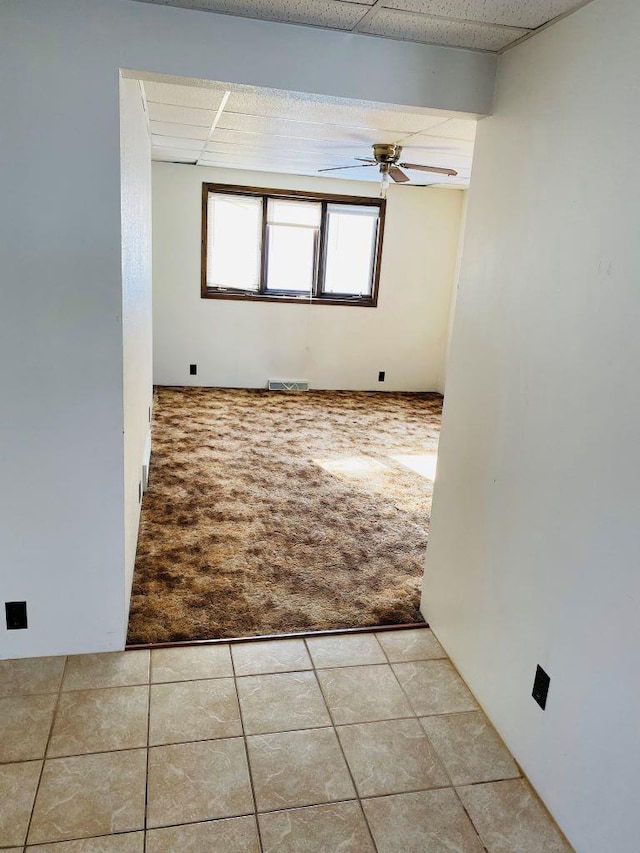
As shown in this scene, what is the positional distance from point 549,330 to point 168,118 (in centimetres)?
320

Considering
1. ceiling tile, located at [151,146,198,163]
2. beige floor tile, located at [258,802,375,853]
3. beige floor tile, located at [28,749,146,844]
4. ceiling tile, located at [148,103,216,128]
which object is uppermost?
ceiling tile, located at [151,146,198,163]

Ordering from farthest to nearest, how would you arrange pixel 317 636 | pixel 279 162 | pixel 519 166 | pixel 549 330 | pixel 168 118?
pixel 279 162 → pixel 168 118 → pixel 317 636 → pixel 519 166 → pixel 549 330

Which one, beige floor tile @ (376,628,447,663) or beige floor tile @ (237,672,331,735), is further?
beige floor tile @ (376,628,447,663)

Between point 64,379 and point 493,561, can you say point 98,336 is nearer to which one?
point 64,379

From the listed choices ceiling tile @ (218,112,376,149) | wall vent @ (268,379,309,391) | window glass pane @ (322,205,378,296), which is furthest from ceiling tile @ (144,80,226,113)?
wall vent @ (268,379,309,391)

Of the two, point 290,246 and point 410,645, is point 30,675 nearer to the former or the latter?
point 410,645

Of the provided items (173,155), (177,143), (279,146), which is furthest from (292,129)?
(173,155)

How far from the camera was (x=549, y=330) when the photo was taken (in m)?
1.80

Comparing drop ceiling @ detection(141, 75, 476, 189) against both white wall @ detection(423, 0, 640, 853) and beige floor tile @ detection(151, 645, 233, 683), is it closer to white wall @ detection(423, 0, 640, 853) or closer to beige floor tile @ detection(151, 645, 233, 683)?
white wall @ detection(423, 0, 640, 853)

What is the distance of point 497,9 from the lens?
68.4 inches

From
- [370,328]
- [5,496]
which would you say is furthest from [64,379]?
[370,328]

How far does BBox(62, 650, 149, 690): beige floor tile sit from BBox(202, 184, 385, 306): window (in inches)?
193

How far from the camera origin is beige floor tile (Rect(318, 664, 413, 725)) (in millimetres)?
2105

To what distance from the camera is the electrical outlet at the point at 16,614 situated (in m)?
2.21
